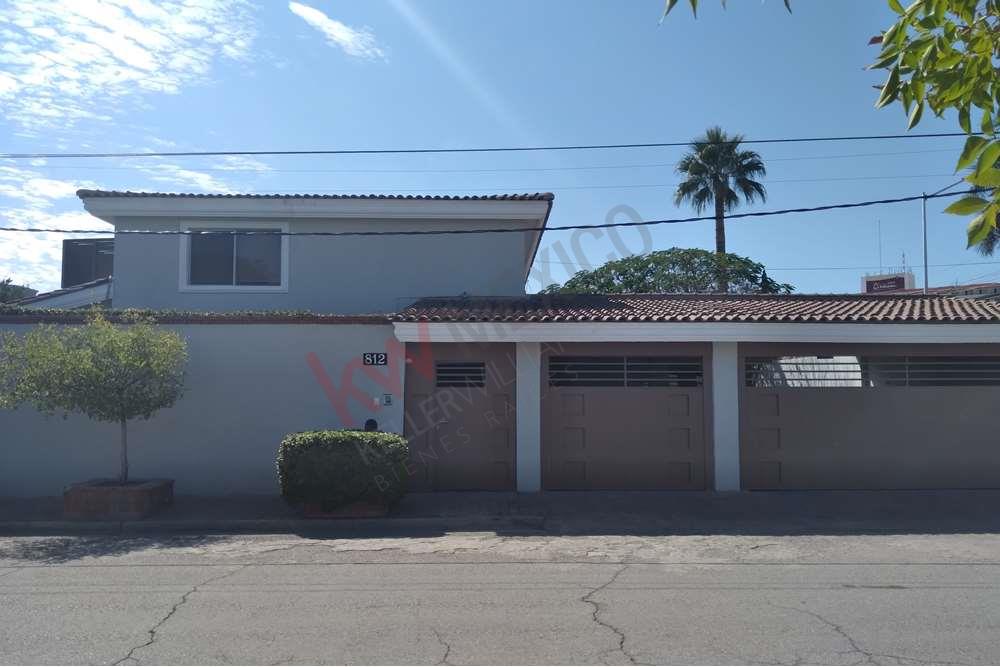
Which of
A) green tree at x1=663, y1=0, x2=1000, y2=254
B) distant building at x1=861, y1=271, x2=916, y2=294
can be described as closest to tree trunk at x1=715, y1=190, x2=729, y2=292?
distant building at x1=861, y1=271, x2=916, y2=294

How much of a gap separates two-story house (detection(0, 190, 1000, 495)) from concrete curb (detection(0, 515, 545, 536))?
6.36ft

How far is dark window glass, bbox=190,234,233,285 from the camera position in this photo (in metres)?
16.2

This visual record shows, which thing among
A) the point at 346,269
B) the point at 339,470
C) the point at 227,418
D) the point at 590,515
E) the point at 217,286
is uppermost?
the point at 346,269

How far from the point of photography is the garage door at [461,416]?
43.2 feet

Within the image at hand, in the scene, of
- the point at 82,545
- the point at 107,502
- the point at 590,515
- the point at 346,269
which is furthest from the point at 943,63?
the point at 346,269

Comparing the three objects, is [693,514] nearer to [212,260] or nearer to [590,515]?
[590,515]

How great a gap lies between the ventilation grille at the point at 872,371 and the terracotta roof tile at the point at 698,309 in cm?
76

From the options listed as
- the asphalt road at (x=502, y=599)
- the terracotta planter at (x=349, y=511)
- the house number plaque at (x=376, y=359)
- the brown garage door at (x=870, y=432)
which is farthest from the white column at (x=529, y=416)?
the brown garage door at (x=870, y=432)

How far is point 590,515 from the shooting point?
1161 cm

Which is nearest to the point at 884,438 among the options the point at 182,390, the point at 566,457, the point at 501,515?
the point at 566,457

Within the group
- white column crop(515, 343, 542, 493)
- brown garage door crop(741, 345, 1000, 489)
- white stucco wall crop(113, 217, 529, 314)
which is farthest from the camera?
white stucco wall crop(113, 217, 529, 314)

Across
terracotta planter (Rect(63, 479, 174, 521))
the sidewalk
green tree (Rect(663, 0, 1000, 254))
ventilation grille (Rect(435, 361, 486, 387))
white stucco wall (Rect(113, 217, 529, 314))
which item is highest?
white stucco wall (Rect(113, 217, 529, 314))

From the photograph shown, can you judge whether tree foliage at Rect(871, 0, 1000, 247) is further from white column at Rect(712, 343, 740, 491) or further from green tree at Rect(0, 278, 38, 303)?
green tree at Rect(0, 278, 38, 303)

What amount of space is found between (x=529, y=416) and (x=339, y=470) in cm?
337
